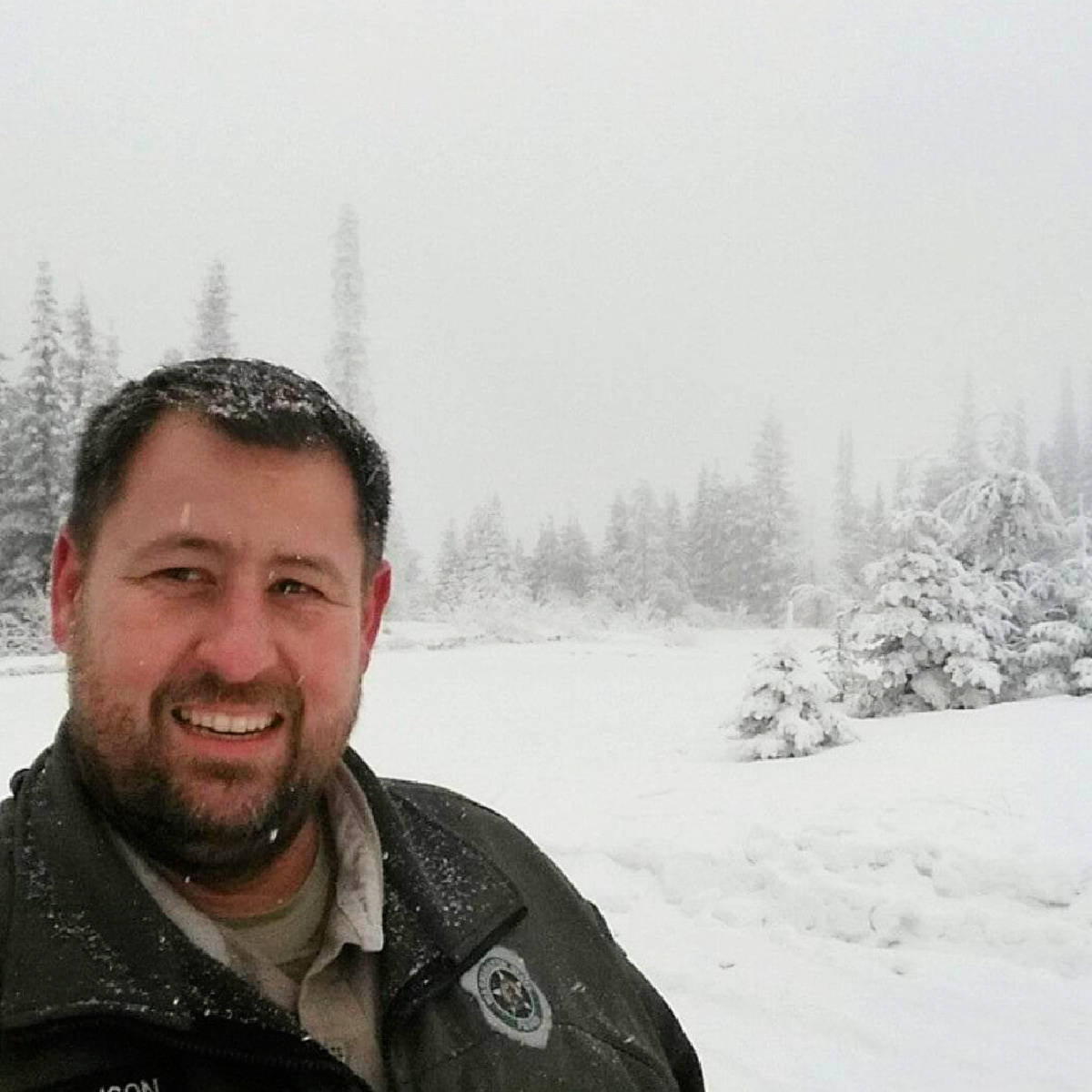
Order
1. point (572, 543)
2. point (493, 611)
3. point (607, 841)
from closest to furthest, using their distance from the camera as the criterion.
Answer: point (607, 841), point (493, 611), point (572, 543)

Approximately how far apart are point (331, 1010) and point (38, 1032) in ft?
1.68

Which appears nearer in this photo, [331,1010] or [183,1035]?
[183,1035]

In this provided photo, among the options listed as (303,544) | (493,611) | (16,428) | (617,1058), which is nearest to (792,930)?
(617,1058)

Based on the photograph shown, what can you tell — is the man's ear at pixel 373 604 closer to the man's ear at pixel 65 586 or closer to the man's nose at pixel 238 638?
the man's nose at pixel 238 638

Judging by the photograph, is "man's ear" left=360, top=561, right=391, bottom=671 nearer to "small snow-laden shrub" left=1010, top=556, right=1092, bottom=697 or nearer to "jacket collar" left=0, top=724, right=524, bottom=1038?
"jacket collar" left=0, top=724, right=524, bottom=1038

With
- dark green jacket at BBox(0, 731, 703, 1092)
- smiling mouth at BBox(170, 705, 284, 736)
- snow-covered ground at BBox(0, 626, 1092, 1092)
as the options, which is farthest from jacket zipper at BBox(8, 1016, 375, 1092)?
Answer: snow-covered ground at BBox(0, 626, 1092, 1092)

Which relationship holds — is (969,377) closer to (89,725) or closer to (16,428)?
(16,428)

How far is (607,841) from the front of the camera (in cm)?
682

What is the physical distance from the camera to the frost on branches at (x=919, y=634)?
13477 mm

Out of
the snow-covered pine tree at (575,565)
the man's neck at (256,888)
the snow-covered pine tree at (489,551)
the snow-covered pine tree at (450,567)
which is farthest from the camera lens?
A: the snow-covered pine tree at (575,565)

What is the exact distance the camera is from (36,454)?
A: 2516 cm

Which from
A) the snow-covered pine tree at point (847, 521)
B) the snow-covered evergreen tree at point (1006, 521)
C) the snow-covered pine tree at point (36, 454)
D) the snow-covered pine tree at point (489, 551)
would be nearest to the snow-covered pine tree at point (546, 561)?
the snow-covered pine tree at point (489, 551)

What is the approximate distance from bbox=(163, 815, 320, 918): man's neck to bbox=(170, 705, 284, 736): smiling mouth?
0.81ft

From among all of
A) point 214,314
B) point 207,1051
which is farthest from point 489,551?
point 207,1051
